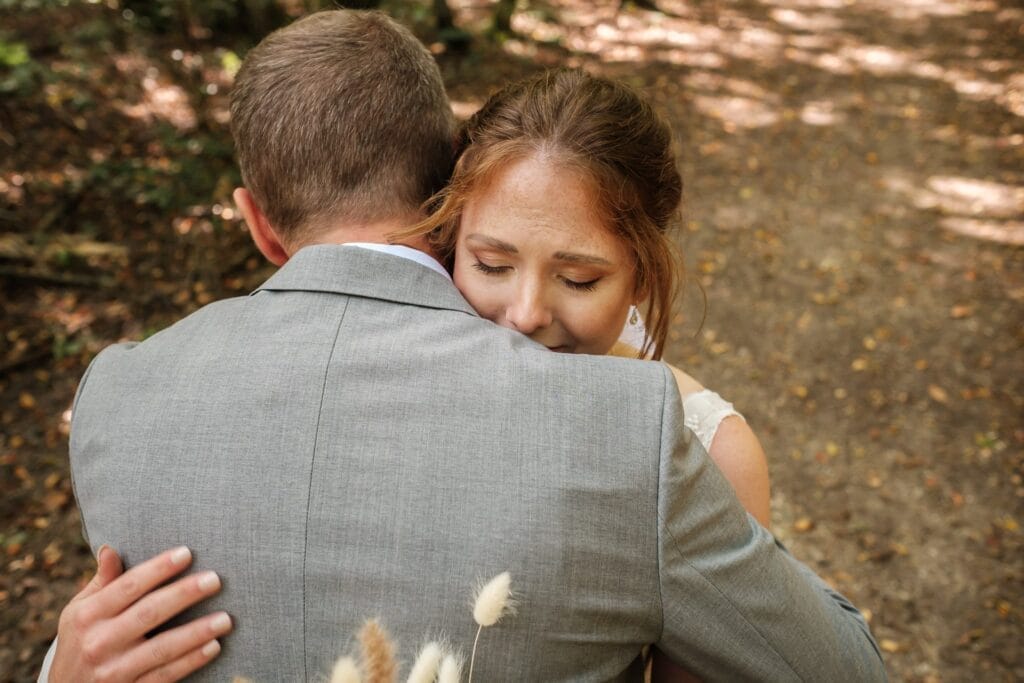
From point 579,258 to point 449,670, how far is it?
3.37ft

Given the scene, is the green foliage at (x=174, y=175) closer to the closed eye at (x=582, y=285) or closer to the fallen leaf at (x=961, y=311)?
the closed eye at (x=582, y=285)

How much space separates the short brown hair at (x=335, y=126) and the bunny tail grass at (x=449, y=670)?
44.3 inches

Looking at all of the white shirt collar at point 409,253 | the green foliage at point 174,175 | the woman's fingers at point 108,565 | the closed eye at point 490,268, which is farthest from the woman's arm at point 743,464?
the green foliage at point 174,175

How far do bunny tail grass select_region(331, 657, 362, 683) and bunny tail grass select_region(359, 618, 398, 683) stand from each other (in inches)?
1.0

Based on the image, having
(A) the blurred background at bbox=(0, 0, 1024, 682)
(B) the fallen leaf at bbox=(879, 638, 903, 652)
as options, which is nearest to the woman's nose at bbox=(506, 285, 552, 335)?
(A) the blurred background at bbox=(0, 0, 1024, 682)

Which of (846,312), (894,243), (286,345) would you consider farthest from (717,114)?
(286,345)

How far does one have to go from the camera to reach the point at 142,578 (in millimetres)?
1336

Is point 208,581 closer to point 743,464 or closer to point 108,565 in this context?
point 108,565

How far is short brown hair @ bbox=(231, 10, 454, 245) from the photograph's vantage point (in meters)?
1.92

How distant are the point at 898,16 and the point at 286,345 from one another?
1104 cm

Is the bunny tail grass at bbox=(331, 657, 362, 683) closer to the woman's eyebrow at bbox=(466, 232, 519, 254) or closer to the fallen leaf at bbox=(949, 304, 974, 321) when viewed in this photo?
the woman's eyebrow at bbox=(466, 232, 519, 254)

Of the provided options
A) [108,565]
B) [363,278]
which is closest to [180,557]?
[108,565]

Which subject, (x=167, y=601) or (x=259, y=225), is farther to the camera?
(x=259, y=225)

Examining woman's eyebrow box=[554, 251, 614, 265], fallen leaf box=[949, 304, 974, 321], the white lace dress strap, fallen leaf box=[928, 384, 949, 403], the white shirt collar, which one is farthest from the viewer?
fallen leaf box=[949, 304, 974, 321]
